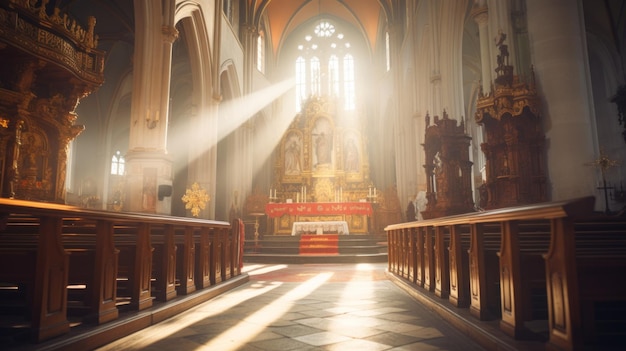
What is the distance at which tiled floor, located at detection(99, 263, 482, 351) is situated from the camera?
2.75 m

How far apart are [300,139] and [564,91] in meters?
13.5

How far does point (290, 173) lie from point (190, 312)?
15.2 metres

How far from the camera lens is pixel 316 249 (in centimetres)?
1270

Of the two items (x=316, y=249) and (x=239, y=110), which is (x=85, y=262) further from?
(x=239, y=110)

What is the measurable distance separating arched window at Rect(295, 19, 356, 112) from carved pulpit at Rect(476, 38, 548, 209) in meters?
16.6

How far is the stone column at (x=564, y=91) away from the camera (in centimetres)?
646

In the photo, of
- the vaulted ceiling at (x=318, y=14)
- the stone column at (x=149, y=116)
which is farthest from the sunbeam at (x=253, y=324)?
the vaulted ceiling at (x=318, y=14)

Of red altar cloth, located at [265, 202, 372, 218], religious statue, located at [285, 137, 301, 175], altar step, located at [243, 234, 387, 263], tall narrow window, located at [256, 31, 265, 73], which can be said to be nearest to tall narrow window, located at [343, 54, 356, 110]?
tall narrow window, located at [256, 31, 265, 73]

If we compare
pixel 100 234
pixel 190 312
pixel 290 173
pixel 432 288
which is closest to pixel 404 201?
pixel 290 173

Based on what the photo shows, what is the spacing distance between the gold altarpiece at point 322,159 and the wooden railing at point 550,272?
14350 mm

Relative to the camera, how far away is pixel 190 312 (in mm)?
3932

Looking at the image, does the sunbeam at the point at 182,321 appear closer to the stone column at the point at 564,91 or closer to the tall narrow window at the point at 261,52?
the stone column at the point at 564,91

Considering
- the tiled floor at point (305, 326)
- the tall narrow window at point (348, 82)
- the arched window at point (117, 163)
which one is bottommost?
the tiled floor at point (305, 326)

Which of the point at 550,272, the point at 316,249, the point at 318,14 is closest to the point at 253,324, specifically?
the point at 550,272
